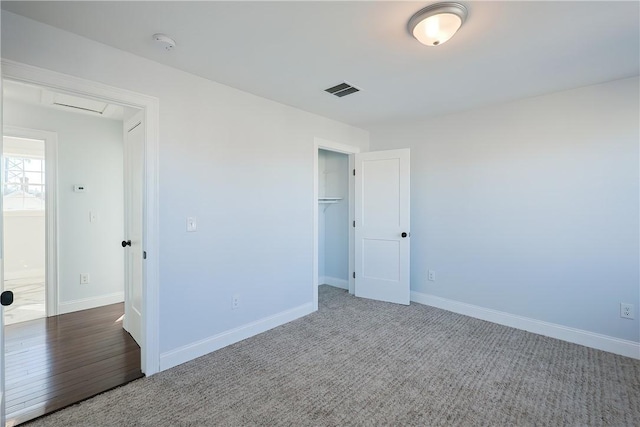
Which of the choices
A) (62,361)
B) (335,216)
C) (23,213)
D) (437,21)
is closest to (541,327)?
(335,216)

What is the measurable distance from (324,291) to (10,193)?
5.35 m

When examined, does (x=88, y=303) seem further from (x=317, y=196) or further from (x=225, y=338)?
(x=317, y=196)

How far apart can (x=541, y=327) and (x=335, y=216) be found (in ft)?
9.72

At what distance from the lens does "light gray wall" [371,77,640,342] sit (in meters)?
2.74

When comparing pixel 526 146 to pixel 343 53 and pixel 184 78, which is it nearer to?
pixel 343 53

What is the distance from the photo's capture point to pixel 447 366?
251cm

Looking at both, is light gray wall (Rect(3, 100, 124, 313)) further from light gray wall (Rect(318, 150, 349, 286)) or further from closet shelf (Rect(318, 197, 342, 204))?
light gray wall (Rect(318, 150, 349, 286))

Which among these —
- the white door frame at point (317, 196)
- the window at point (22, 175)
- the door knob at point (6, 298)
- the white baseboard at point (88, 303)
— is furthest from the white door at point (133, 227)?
the window at point (22, 175)

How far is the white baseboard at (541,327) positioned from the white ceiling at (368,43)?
2.37 m

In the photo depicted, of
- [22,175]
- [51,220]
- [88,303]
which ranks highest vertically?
[22,175]

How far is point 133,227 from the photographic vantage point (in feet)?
9.64

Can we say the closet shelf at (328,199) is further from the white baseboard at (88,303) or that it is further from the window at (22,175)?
the window at (22,175)

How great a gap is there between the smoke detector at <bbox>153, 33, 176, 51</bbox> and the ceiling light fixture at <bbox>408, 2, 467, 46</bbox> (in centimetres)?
159

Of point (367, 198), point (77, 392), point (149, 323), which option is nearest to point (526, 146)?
point (367, 198)
